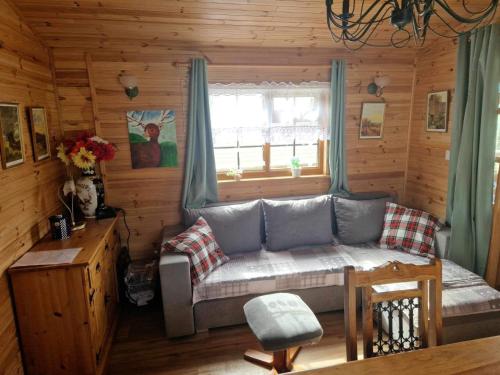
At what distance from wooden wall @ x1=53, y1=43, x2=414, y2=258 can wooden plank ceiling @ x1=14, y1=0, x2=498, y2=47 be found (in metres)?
0.13

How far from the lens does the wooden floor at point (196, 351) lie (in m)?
2.29

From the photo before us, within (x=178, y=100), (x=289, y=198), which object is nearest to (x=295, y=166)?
(x=289, y=198)

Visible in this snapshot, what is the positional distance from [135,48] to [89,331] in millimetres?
2267

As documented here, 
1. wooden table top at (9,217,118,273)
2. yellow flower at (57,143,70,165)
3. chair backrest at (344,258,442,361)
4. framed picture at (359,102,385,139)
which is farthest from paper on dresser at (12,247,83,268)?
framed picture at (359,102,385,139)

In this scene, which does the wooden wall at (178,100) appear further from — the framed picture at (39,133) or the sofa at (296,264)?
the framed picture at (39,133)

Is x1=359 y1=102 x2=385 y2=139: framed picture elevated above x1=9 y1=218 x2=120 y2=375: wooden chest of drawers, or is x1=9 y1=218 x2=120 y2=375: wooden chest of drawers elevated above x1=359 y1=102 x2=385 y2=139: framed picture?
x1=359 y1=102 x2=385 y2=139: framed picture

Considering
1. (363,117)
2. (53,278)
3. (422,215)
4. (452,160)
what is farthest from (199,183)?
(452,160)

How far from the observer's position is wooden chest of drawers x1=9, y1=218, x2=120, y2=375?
1946 millimetres

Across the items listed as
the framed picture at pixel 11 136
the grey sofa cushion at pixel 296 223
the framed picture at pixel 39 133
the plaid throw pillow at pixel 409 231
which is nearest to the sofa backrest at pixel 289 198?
the grey sofa cushion at pixel 296 223

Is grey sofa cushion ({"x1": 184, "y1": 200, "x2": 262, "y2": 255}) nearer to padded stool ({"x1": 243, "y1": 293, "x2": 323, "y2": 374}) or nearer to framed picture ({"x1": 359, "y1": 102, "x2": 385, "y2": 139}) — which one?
padded stool ({"x1": 243, "y1": 293, "x2": 323, "y2": 374})

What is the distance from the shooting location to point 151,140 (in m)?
3.16

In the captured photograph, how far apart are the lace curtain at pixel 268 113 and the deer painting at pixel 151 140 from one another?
1.44 feet

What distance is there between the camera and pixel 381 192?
374 cm

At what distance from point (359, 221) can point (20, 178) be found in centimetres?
275
